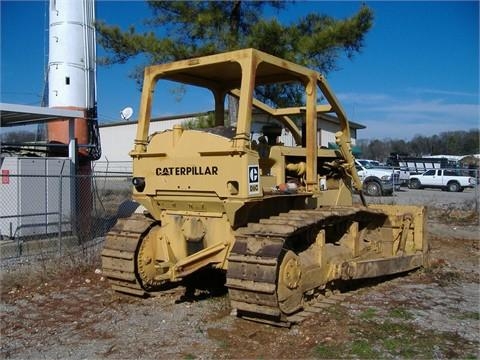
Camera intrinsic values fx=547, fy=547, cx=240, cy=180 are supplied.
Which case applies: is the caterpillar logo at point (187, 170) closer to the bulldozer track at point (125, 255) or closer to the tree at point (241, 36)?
the bulldozer track at point (125, 255)

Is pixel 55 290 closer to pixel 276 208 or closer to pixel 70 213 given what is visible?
pixel 276 208

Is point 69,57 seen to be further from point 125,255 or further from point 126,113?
point 125,255

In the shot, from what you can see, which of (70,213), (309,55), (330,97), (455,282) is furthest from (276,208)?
(309,55)

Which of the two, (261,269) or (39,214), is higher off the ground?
(39,214)

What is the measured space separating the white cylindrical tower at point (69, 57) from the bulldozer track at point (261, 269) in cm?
917

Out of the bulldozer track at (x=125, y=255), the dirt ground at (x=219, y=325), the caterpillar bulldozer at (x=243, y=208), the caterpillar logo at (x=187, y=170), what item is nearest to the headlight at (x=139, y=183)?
the caterpillar bulldozer at (x=243, y=208)

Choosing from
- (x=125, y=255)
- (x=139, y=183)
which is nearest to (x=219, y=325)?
(x=125, y=255)

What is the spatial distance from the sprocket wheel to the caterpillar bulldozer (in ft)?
0.04

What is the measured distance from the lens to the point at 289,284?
5.48 metres

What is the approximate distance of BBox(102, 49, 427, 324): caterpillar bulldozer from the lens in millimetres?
5465

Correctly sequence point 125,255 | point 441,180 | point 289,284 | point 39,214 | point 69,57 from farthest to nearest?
point 441,180 → point 69,57 → point 39,214 → point 125,255 → point 289,284

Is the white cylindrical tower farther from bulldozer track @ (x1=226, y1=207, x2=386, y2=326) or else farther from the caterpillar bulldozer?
bulldozer track @ (x1=226, y1=207, x2=386, y2=326)

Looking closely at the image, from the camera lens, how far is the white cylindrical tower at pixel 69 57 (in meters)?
13.5

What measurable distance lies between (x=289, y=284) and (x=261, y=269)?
0.45m
